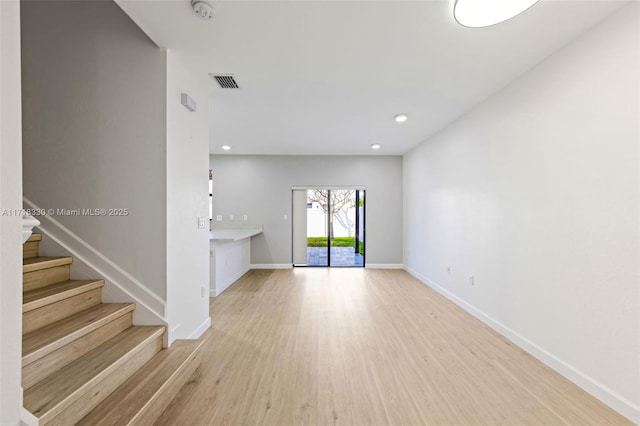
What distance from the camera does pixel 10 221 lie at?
0.97 meters

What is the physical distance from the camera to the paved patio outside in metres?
6.73

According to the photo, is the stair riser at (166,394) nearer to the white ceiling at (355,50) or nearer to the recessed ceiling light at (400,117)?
the white ceiling at (355,50)

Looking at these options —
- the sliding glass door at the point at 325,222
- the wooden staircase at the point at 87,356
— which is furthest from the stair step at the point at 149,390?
the sliding glass door at the point at 325,222

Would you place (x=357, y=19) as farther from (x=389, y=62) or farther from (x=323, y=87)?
(x=323, y=87)

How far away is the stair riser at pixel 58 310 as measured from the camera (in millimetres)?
1604

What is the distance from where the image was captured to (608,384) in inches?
71.1

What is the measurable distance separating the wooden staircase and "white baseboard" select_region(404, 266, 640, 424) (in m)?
2.89

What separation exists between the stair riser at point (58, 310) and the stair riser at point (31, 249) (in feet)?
1.89

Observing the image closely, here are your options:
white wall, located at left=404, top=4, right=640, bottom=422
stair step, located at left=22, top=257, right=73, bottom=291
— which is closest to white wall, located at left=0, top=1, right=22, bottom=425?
stair step, located at left=22, top=257, right=73, bottom=291

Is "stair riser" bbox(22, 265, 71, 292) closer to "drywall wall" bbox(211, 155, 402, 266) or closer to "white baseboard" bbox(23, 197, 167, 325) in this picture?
"white baseboard" bbox(23, 197, 167, 325)

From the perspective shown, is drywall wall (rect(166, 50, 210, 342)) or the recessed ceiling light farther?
the recessed ceiling light

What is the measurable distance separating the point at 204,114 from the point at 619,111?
336 centimetres

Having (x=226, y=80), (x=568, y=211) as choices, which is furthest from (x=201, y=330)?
(x=568, y=211)

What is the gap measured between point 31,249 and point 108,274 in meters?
0.58
